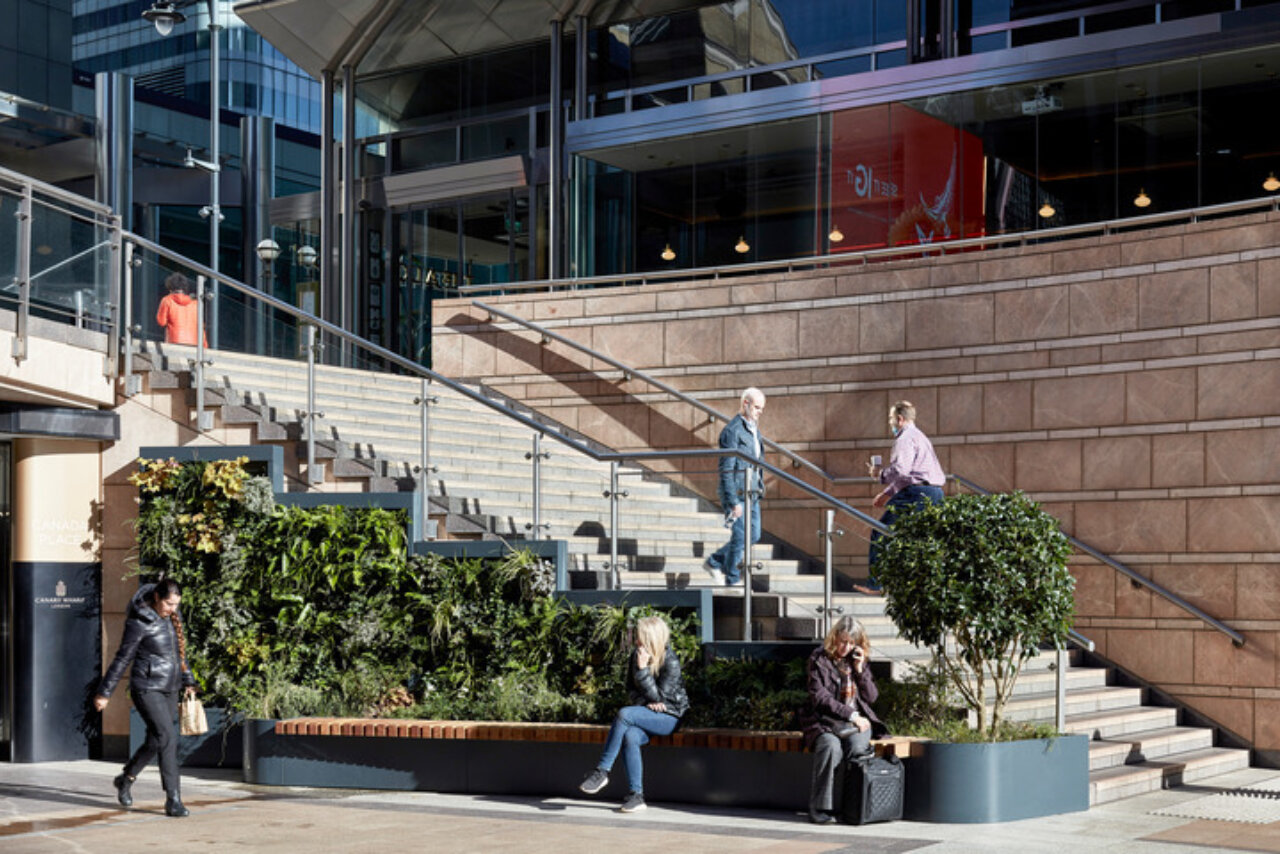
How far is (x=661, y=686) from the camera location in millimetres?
11562

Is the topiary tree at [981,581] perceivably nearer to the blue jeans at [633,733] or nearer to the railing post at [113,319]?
the blue jeans at [633,733]

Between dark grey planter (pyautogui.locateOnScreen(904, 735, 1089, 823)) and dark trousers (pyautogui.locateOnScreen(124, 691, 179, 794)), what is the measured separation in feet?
16.2

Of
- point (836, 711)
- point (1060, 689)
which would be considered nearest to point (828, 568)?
point (1060, 689)

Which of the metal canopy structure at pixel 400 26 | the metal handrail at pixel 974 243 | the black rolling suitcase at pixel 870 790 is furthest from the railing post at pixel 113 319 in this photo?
the metal canopy structure at pixel 400 26

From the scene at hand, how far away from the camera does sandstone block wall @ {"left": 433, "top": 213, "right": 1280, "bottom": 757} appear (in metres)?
14.5

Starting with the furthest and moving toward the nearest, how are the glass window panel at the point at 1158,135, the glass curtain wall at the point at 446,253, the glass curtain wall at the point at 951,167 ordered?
the glass curtain wall at the point at 446,253 → the glass window panel at the point at 1158,135 → the glass curtain wall at the point at 951,167

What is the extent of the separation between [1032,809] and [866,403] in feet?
22.5

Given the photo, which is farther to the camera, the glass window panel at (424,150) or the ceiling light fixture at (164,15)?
the ceiling light fixture at (164,15)

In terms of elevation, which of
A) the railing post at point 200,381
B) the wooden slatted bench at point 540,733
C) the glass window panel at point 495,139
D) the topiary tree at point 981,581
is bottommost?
the wooden slatted bench at point 540,733

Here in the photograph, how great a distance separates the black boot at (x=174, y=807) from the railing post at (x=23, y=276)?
4417 mm

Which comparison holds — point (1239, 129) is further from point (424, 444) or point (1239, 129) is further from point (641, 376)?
point (424, 444)

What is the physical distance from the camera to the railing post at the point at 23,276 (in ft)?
45.1

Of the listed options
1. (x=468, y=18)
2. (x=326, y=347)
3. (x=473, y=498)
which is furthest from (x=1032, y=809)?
(x=468, y=18)

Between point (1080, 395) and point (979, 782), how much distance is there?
232 inches
